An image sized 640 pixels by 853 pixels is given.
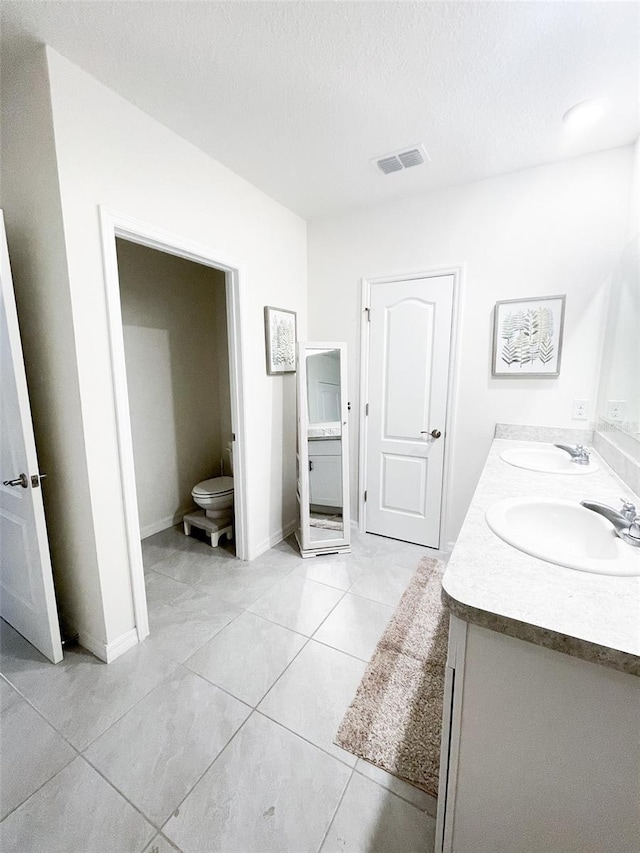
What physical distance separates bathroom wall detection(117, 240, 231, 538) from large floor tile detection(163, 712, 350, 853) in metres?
2.06

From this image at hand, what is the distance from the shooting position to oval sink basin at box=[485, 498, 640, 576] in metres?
0.99

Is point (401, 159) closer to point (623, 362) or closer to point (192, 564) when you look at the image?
point (623, 362)

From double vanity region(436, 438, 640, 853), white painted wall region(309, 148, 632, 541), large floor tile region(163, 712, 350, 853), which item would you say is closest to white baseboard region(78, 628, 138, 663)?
large floor tile region(163, 712, 350, 853)

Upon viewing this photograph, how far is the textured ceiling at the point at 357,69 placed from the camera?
3.92ft

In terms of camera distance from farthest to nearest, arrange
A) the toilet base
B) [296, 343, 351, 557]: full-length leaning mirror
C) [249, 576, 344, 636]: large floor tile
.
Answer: the toilet base, [296, 343, 351, 557]: full-length leaning mirror, [249, 576, 344, 636]: large floor tile

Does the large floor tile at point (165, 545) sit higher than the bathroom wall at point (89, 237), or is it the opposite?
the bathroom wall at point (89, 237)

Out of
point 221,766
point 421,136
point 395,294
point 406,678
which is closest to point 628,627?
point 406,678

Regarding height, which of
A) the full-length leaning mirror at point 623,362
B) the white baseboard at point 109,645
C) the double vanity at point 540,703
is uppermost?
the full-length leaning mirror at point 623,362

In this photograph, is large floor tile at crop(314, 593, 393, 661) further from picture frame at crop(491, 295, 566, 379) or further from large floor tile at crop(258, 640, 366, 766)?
picture frame at crop(491, 295, 566, 379)

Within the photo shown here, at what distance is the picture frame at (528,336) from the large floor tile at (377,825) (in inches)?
86.0

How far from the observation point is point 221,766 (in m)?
1.24

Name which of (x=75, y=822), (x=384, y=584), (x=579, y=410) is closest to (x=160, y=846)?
(x=75, y=822)

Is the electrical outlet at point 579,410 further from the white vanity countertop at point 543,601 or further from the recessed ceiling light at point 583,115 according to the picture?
the white vanity countertop at point 543,601

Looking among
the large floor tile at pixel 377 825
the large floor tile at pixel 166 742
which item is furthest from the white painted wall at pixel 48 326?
the large floor tile at pixel 377 825
